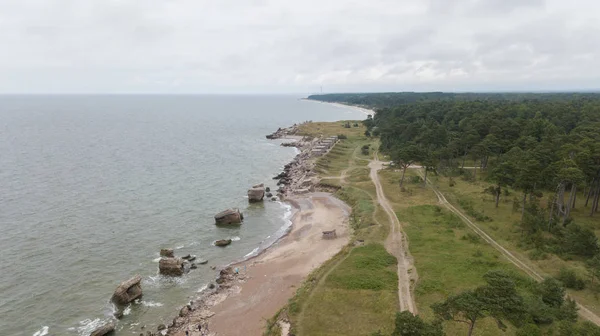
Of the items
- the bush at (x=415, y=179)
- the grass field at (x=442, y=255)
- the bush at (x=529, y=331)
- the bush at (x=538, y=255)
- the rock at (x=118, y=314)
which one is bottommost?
the rock at (x=118, y=314)

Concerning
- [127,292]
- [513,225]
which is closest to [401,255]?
[513,225]

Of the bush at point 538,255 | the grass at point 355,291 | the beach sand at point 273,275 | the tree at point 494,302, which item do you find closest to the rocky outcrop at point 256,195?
the beach sand at point 273,275

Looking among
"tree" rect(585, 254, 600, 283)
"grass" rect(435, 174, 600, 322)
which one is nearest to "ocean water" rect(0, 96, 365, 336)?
"grass" rect(435, 174, 600, 322)

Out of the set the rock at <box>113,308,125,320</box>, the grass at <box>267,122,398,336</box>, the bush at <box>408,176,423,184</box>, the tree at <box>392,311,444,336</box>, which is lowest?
the rock at <box>113,308,125,320</box>

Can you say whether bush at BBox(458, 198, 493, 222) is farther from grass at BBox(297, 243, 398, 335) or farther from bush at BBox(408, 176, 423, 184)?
grass at BBox(297, 243, 398, 335)

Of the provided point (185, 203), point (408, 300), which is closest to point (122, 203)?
point (185, 203)

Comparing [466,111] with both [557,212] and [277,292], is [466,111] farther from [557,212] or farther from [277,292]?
[277,292]

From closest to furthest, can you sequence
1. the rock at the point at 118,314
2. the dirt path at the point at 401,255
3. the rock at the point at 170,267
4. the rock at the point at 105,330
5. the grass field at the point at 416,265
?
1. the grass field at the point at 416,265
2. the rock at the point at 105,330
3. the dirt path at the point at 401,255
4. the rock at the point at 118,314
5. the rock at the point at 170,267

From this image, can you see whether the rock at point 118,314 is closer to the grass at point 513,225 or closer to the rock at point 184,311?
the rock at point 184,311
